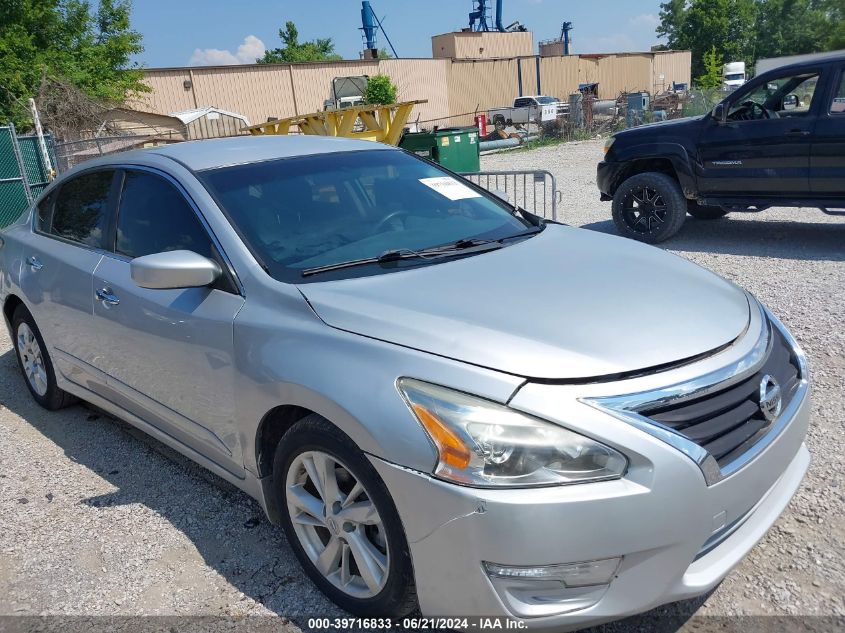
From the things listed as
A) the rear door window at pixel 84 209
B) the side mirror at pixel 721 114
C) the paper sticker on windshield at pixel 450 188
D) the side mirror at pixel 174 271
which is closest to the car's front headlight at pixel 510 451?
the side mirror at pixel 174 271

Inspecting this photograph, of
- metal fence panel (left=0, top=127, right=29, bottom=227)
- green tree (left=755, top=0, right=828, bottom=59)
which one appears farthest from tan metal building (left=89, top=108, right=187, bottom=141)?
green tree (left=755, top=0, right=828, bottom=59)

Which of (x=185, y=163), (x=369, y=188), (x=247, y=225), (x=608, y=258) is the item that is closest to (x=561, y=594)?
(x=608, y=258)

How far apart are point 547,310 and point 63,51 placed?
28.5 metres

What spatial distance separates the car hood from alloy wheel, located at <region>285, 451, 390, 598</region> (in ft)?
1.67

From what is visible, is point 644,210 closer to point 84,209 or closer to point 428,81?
point 84,209

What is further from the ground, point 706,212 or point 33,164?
point 33,164

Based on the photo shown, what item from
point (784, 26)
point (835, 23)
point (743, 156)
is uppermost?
point (784, 26)

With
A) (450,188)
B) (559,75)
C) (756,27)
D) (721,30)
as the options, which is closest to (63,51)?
(450,188)

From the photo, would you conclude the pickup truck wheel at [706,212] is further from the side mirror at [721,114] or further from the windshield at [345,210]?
the windshield at [345,210]

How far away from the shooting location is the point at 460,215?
3521mm

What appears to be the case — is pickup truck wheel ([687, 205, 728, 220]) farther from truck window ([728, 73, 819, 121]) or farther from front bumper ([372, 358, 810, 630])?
front bumper ([372, 358, 810, 630])

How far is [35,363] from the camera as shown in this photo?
4.71 m

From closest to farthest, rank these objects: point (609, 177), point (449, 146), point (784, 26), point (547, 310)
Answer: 1. point (547, 310)
2. point (609, 177)
3. point (449, 146)
4. point (784, 26)

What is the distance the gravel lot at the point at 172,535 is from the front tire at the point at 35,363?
117 mm
